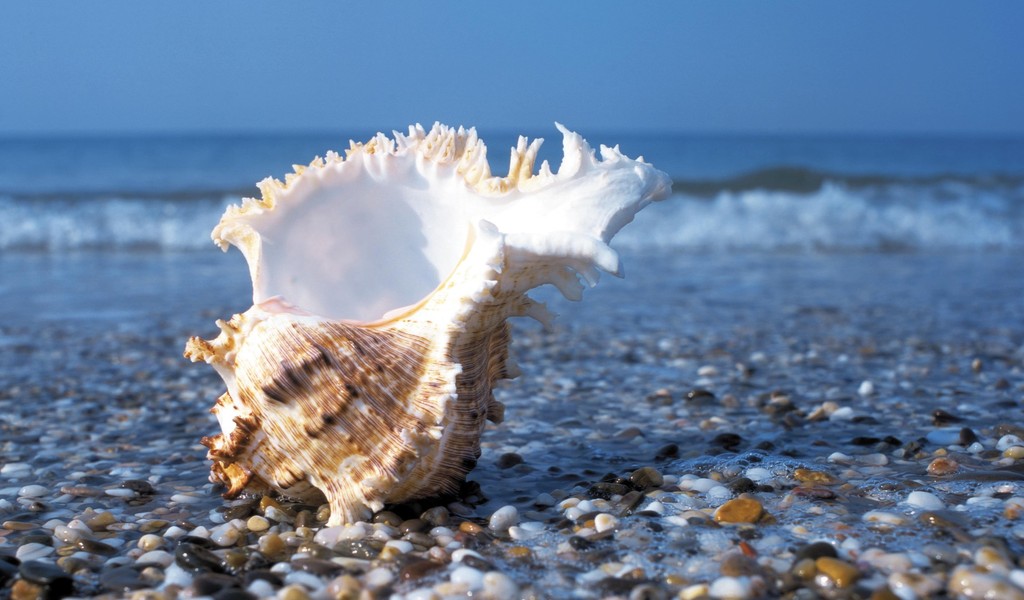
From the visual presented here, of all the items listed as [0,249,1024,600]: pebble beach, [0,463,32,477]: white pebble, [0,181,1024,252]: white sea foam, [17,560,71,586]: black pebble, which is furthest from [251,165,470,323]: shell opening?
[0,181,1024,252]: white sea foam

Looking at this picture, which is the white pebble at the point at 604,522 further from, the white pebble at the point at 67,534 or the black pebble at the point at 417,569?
the white pebble at the point at 67,534

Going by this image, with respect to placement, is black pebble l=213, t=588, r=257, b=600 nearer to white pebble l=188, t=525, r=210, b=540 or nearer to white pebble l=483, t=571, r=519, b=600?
white pebble l=188, t=525, r=210, b=540

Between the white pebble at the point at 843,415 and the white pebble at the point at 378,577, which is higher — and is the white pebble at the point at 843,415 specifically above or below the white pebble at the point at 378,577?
above

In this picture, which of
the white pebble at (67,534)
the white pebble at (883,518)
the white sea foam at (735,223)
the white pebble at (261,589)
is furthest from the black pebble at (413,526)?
the white sea foam at (735,223)

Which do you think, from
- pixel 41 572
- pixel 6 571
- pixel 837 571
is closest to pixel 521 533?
pixel 837 571

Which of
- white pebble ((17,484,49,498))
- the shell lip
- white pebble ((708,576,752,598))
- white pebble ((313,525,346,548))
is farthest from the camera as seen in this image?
white pebble ((17,484,49,498))

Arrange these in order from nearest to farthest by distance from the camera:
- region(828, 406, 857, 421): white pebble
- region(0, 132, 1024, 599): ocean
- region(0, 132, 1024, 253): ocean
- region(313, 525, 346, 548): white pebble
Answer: region(0, 132, 1024, 599): ocean → region(313, 525, 346, 548): white pebble → region(828, 406, 857, 421): white pebble → region(0, 132, 1024, 253): ocean

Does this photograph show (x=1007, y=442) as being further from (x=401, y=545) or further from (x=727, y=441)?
(x=401, y=545)
